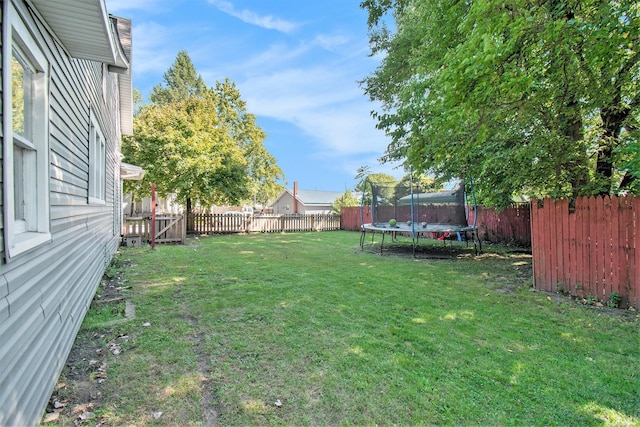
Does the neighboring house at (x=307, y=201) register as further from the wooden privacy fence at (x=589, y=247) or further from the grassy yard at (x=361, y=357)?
the grassy yard at (x=361, y=357)

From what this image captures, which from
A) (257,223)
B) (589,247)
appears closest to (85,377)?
(589,247)

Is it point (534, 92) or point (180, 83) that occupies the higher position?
point (180, 83)

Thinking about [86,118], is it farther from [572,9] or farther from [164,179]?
[164,179]

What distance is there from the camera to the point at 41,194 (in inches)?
87.6

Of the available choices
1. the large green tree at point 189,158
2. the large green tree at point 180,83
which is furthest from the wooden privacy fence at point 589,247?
the large green tree at point 180,83

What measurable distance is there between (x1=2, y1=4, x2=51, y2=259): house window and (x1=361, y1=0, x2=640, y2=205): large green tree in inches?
163

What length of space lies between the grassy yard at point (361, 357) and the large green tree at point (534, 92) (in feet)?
7.31

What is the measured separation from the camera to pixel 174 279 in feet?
17.9

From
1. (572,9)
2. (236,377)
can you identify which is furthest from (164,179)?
(572,9)

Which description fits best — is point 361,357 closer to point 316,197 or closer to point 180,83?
point 180,83

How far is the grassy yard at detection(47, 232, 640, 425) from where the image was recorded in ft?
6.52

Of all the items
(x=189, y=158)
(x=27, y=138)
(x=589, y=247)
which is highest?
(x=189, y=158)

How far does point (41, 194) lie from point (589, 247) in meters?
6.34

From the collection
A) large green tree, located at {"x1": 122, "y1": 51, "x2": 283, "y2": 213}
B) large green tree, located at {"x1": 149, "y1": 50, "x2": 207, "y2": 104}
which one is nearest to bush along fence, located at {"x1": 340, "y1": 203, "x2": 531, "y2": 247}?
large green tree, located at {"x1": 122, "y1": 51, "x2": 283, "y2": 213}
